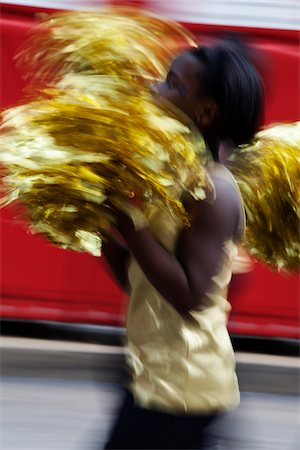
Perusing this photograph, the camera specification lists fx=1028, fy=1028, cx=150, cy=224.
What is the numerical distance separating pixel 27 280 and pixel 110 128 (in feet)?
12.6

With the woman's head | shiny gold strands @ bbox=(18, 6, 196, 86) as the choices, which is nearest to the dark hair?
the woman's head

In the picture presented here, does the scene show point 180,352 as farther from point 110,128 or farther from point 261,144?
point 261,144

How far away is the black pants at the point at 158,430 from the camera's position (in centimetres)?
201

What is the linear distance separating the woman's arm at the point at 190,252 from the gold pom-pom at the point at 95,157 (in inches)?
1.4

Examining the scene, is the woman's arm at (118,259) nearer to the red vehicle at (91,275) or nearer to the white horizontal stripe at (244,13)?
the white horizontal stripe at (244,13)

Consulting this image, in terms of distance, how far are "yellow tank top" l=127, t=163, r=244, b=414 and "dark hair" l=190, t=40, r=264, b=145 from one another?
4.8 inches

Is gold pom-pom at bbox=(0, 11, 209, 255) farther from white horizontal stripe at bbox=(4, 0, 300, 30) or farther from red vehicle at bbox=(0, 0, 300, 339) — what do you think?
red vehicle at bbox=(0, 0, 300, 339)

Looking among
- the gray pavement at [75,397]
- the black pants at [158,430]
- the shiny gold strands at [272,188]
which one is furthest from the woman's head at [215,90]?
→ the gray pavement at [75,397]

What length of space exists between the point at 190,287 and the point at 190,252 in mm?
68

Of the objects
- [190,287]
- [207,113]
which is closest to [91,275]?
[207,113]

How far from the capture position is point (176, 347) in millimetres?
1988

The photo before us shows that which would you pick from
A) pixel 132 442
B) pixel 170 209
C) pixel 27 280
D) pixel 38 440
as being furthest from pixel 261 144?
pixel 27 280

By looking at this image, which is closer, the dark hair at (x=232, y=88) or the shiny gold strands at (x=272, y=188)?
the dark hair at (x=232, y=88)

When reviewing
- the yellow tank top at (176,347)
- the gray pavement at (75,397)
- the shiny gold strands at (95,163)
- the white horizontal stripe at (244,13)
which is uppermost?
the shiny gold strands at (95,163)
